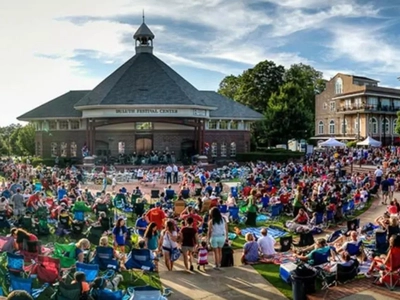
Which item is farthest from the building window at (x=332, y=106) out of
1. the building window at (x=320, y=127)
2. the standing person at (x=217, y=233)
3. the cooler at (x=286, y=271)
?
the cooler at (x=286, y=271)

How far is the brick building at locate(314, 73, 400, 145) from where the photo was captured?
6016 centimetres

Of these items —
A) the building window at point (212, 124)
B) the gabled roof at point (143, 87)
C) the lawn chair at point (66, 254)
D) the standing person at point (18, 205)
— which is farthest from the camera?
the building window at point (212, 124)

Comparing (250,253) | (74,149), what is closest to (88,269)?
(250,253)

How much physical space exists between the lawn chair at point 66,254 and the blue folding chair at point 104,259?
0.50m

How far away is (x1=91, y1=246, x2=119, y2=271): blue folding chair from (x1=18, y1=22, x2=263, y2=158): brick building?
31.9 metres

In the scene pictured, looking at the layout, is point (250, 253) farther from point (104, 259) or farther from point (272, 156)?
point (272, 156)

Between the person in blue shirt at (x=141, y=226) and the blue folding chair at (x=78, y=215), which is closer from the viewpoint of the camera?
the person in blue shirt at (x=141, y=226)

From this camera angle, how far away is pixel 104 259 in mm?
10305

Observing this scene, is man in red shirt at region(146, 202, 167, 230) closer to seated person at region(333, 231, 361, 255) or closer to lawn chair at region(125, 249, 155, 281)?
lawn chair at region(125, 249, 155, 281)

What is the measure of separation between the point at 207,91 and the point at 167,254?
144 feet

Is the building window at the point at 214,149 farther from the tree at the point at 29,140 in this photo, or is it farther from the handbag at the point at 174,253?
the handbag at the point at 174,253

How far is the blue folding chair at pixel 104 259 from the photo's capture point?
10.3m

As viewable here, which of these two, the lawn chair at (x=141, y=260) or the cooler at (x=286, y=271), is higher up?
the lawn chair at (x=141, y=260)

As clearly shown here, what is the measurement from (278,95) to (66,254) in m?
54.7
